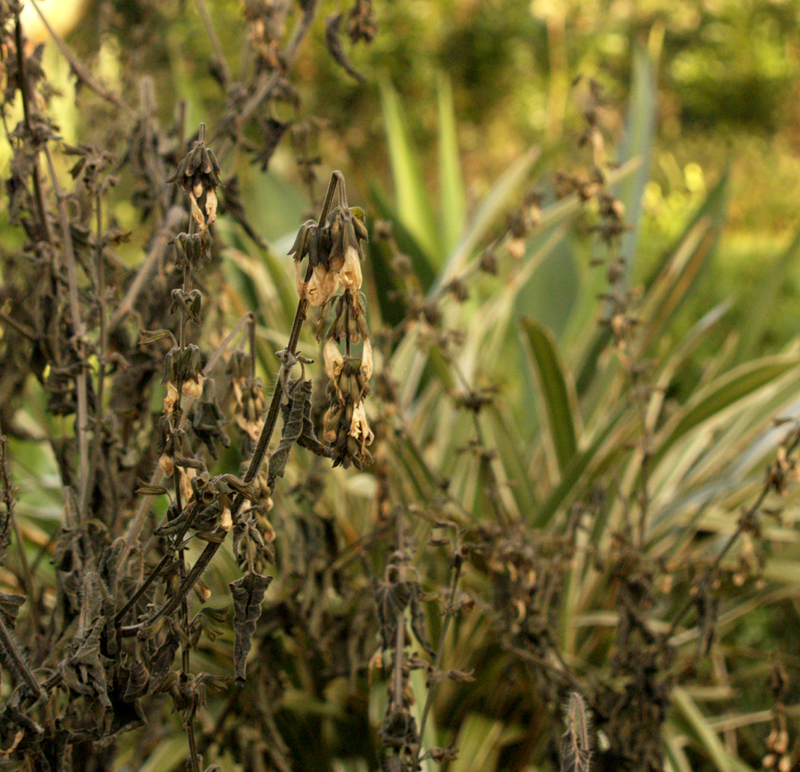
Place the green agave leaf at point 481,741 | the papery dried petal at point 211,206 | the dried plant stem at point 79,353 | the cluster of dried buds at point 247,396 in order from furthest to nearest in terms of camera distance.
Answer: the green agave leaf at point 481,741, the dried plant stem at point 79,353, the cluster of dried buds at point 247,396, the papery dried petal at point 211,206

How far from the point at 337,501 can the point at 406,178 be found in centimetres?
140

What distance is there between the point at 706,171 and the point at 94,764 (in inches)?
239

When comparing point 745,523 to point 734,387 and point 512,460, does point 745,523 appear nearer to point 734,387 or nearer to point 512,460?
point 734,387

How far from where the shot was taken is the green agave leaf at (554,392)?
4.75ft

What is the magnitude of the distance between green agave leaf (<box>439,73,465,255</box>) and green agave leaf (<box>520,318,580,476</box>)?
979 mm

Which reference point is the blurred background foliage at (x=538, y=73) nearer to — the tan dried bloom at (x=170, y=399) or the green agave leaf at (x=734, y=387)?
the green agave leaf at (x=734, y=387)

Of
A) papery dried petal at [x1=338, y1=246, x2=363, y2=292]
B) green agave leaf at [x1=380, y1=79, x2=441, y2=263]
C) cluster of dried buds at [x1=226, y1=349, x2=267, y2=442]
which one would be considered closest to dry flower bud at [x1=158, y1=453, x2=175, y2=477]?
cluster of dried buds at [x1=226, y1=349, x2=267, y2=442]

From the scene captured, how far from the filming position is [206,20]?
3.42 feet

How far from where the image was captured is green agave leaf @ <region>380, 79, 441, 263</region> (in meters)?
2.54

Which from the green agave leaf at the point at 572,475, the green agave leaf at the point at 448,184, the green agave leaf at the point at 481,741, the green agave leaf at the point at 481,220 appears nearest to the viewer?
the green agave leaf at the point at 481,741

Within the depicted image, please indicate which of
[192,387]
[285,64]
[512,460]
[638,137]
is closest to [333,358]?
[192,387]

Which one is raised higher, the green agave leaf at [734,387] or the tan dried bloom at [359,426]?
the green agave leaf at [734,387]

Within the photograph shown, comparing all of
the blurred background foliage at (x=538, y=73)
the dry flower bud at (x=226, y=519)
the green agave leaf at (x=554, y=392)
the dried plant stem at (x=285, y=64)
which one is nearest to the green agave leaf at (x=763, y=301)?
the green agave leaf at (x=554, y=392)

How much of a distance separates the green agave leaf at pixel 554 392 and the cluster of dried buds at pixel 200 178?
33.6 inches
